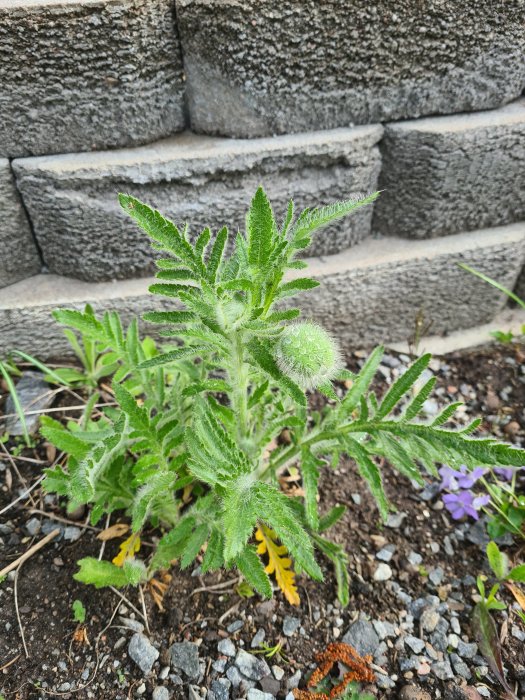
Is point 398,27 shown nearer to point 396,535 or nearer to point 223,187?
point 223,187

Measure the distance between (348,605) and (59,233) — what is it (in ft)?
5.08

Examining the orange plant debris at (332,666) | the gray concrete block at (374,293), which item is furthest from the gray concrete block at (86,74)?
the orange plant debris at (332,666)

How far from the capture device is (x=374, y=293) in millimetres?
2420

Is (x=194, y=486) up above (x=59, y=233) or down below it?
below

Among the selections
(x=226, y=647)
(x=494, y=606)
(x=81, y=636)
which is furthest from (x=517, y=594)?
(x=81, y=636)

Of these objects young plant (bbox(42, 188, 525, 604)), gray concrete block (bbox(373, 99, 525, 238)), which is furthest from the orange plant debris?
gray concrete block (bbox(373, 99, 525, 238))

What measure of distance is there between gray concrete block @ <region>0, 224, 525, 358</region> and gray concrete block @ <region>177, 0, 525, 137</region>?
19.9 inches

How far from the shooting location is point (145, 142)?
2123 millimetres

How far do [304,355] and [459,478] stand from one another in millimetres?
1042

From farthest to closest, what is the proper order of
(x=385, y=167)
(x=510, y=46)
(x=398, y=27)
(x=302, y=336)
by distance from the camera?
(x=385, y=167) < (x=510, y=46) < (x=398, y=27) < (x=302, y=336)

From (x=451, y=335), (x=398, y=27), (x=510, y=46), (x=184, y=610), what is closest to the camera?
(x=184, y=610)

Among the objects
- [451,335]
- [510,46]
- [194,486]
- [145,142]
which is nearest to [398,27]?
[510,46]

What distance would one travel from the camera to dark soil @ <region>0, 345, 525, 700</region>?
154 centimetres

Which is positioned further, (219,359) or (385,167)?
(385,167)
